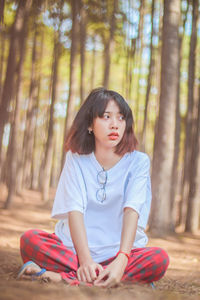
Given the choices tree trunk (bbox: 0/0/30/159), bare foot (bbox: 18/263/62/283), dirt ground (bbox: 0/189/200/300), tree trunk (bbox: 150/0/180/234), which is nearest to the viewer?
dirt ground (bbox: 0/189/200/300)

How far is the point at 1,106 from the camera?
7051 mm

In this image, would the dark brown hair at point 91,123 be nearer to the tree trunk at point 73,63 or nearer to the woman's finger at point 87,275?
the woman's finger at point 87,275

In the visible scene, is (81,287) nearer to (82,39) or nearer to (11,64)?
(11,64)

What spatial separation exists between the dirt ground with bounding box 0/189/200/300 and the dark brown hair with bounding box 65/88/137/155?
3.21ft

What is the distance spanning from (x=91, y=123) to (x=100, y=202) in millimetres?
581

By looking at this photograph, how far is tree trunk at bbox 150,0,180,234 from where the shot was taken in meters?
6.27

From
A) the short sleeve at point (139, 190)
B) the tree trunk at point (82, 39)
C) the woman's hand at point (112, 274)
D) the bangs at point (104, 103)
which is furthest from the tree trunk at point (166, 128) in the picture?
the woman's hand at point (112, 274)

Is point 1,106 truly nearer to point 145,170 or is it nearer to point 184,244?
point 184,244

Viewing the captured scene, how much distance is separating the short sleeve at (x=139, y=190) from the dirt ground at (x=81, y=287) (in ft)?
1.66

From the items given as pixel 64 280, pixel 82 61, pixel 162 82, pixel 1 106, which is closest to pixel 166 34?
pixel 162 82

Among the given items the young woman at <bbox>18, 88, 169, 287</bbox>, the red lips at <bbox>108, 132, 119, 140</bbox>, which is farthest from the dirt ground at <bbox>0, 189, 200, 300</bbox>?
the red lips at <bbox>108, 132, 119, 140</bbox>

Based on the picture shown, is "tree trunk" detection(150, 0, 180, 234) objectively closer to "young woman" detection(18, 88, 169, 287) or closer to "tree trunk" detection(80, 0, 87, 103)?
"young woman" detection(18, 88, 169, 287)

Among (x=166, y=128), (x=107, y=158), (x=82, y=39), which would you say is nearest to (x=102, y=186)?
(x=107, y=158)

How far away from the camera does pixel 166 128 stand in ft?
20.6
